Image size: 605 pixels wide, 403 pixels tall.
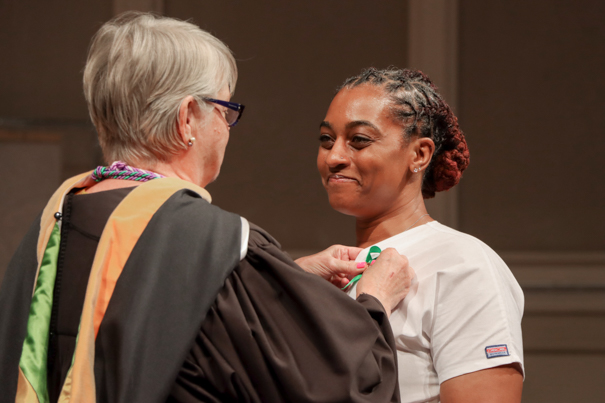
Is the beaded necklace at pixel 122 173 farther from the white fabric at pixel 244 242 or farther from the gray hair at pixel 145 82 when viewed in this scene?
the white fabric at pixel 244 242

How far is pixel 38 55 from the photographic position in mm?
3232

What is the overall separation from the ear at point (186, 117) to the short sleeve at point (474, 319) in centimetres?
68

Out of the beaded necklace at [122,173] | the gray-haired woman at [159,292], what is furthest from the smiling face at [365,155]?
the beaded necklace at [122,173]

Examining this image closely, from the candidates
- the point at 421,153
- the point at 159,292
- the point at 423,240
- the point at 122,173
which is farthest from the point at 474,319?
the point at 122,173

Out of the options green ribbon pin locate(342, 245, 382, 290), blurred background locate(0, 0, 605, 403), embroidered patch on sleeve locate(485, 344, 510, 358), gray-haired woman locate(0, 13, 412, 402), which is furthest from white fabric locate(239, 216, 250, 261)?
blurred background locate(0, 0, 605, 403)

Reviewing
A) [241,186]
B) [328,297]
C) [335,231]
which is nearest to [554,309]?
[335,231]

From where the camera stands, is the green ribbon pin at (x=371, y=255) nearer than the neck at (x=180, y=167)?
No

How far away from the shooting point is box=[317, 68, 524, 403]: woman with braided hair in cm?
124

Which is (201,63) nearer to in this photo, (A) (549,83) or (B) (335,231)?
(B) (335,231)

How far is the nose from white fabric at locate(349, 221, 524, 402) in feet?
1.07

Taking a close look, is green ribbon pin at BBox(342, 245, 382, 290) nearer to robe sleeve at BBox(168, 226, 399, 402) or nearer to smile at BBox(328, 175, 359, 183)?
smile at BBox(328, 175, 359, 183)

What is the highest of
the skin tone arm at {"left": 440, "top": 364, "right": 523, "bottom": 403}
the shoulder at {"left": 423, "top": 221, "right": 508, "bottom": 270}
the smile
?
the smile

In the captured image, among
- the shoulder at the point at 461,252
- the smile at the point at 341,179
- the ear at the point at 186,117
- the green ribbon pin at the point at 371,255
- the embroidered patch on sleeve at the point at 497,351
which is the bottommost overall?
the embroidered patch on sleeve at the point at 497,351

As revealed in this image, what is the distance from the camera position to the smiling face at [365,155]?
1.49 meters
